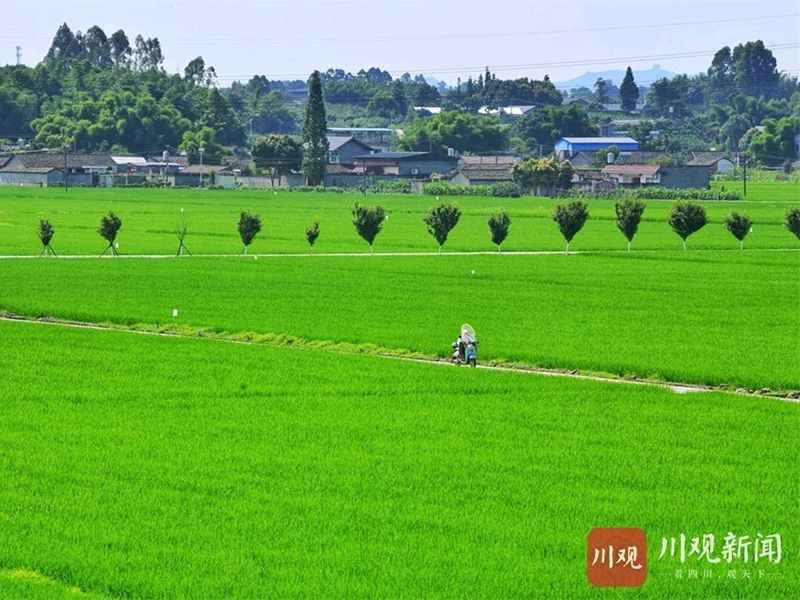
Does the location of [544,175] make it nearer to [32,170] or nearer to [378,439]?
[32,170]

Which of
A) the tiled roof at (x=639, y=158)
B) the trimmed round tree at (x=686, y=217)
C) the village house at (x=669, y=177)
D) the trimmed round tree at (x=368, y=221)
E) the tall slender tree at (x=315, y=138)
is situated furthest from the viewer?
Result: the tiled roof at (x=639, y=158)

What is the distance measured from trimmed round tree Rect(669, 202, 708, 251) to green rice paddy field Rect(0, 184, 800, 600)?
18698mm

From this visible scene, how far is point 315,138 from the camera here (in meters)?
145

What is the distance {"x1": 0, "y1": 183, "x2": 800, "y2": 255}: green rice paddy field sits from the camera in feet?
220

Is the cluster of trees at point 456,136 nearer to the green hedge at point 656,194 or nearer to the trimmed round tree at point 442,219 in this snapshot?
the green hedge at point 656,194

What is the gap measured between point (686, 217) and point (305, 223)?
1089 inches

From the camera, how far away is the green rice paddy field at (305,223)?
67.0 meters

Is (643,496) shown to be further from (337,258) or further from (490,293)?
(337,258)

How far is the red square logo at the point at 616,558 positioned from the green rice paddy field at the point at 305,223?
1894 inches

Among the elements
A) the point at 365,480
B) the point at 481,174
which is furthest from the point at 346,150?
the point at 365,480

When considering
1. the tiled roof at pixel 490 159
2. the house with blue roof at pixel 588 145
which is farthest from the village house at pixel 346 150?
the house with blue roof at pixel 588 145

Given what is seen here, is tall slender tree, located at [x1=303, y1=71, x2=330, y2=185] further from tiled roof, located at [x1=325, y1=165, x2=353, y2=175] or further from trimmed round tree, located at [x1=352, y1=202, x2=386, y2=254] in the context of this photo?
trimmed round tree, located at [x1=352, y1=202, x2=386, y2=254]

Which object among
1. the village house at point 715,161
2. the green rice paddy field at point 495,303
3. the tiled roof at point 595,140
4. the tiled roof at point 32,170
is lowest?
the green rice paddy field at point 495,303

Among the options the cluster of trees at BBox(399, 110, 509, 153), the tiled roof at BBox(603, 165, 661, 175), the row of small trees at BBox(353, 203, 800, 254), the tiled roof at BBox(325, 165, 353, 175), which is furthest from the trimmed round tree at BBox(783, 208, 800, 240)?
the cluster of trees at BBox(399, 110, 509, 153)
